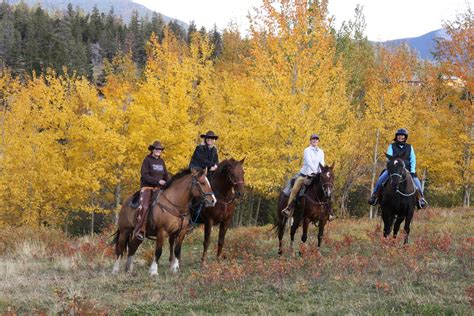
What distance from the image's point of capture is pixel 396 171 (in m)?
10.4

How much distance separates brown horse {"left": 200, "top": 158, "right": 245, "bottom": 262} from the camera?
9477 mm

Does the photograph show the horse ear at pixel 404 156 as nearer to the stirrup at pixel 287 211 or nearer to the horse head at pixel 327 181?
the horse head at pixel 327 181

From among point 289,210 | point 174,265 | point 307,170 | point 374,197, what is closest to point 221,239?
point 174,265

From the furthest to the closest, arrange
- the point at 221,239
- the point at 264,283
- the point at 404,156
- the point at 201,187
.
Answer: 1. the point at 404,156
2. the point at 221,239
3. the point at 201,187
4. the point at 264,283

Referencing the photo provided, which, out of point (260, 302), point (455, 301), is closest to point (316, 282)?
point (260, 302)

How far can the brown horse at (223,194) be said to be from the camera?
9477 mm

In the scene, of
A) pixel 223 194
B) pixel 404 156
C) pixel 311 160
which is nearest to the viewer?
pixel 223 194

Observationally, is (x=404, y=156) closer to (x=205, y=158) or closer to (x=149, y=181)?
(x=205, y=158)

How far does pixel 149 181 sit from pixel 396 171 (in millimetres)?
5708

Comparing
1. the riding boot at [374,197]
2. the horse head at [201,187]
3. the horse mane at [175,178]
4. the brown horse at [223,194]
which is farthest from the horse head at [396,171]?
the horse mane at [175,178]

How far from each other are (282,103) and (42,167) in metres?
12.5

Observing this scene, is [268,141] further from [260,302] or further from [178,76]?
[260,302]

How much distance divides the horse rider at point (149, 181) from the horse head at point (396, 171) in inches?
207

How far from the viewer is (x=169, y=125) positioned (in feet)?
60.8
